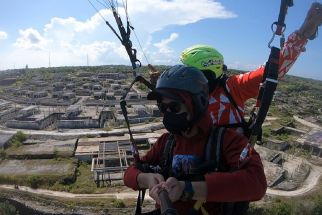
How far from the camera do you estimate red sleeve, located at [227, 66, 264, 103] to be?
517 centimetres

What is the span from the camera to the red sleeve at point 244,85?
17.0 feet

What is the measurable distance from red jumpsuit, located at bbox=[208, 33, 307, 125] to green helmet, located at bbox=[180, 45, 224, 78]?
0.30 metres

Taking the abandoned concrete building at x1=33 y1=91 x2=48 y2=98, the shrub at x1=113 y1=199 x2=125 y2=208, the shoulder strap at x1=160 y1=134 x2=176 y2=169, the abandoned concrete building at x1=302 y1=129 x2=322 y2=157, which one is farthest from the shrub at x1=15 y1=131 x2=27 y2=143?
the shoulder strap at x1=160 y1=134 x2=176 y2=169

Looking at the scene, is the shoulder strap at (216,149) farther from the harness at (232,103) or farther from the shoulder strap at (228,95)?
the shoulder strap at (228,95)

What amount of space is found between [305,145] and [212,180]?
48.7 meters

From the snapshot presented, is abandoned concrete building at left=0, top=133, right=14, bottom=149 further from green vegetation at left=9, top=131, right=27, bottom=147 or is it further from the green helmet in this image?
the green helmet

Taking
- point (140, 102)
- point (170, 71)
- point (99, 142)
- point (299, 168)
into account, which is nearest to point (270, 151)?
point (299, 168)

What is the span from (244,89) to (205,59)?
815mm

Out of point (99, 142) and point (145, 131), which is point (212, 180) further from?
point (145, 131)

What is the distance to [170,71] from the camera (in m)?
3.56

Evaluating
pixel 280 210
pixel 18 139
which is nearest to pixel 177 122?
pixel 280 210

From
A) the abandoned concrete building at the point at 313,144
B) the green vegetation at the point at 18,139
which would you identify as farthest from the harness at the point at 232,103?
the abandoned concrete building at the point at 313,144

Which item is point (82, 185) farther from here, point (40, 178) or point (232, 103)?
point (232, 103)

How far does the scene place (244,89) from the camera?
5.30 meters
